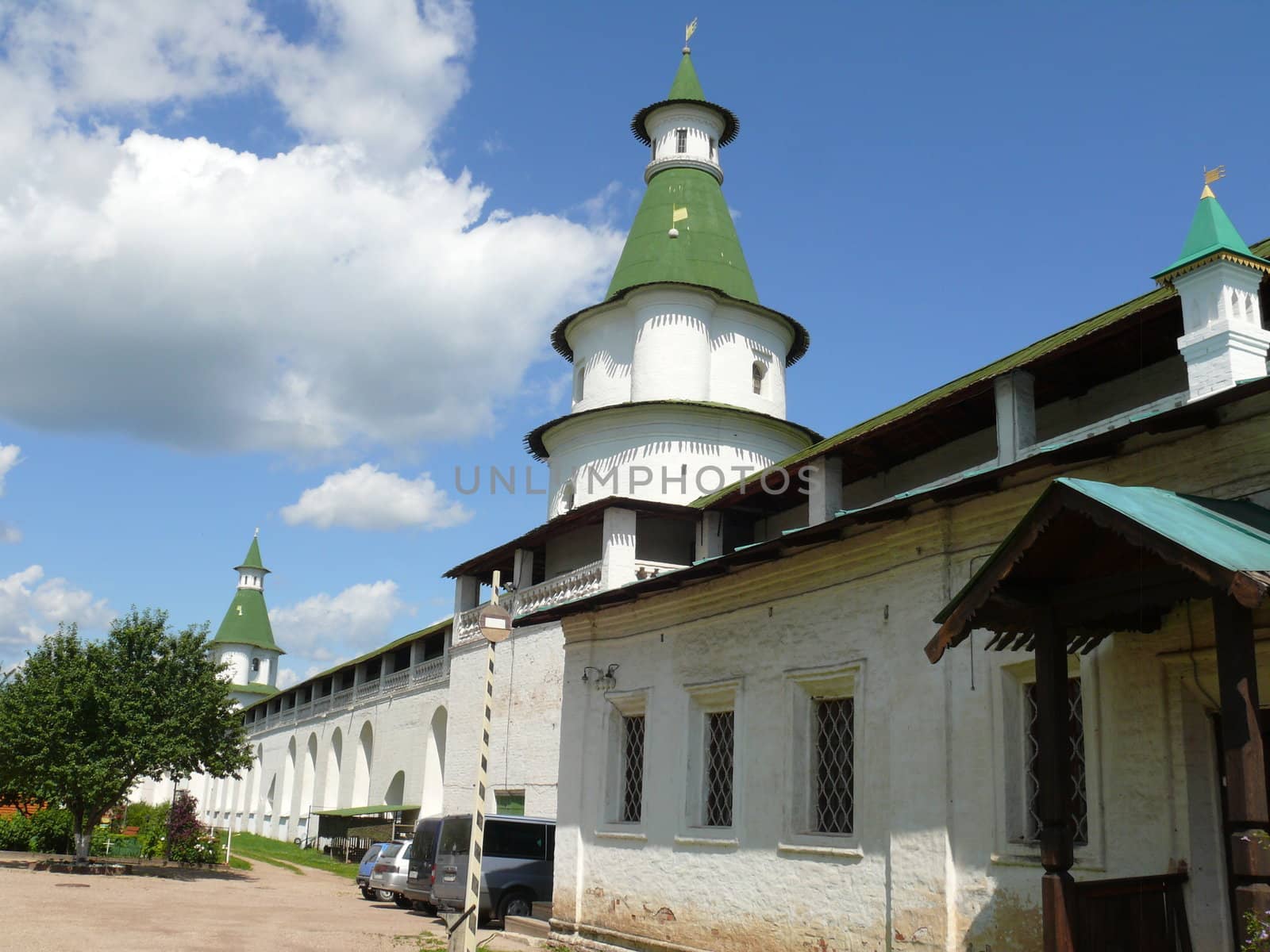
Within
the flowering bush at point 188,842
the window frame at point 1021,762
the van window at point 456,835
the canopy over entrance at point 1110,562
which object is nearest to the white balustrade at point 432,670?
the flowering bush at point 188,842

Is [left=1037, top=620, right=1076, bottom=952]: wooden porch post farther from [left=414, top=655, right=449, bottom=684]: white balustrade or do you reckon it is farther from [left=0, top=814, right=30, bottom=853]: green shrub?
[left=0, top=814, right=30, bottom=853]: green shrub

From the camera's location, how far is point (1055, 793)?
7336 millimetres

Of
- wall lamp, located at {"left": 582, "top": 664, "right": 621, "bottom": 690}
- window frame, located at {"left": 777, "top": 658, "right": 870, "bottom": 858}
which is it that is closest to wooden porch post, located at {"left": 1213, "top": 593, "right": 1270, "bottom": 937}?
window frame, located at {"left": 777, "top": 658, "right": 870, "bottom": 858}

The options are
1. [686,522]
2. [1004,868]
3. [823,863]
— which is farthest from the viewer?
[686,522]

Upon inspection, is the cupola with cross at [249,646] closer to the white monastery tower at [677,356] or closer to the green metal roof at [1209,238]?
the white monastery tower at [677,356]

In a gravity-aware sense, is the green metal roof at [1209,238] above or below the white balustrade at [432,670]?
above

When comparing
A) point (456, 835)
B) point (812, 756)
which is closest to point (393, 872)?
point (456, 835)

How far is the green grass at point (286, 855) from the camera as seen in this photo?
33.7 m

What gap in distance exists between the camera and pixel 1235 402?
26.1ft

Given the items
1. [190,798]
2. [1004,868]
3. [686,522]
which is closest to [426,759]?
[190,798]

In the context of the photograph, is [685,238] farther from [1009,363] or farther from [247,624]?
[247,624]

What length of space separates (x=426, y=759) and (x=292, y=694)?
74.2 feet

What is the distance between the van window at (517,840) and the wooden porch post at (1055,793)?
36.3 ft

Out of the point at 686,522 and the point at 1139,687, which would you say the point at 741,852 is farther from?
the point at 686,522
